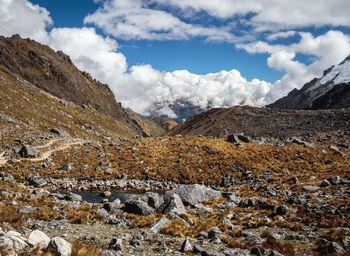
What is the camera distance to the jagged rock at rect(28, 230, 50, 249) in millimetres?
8453

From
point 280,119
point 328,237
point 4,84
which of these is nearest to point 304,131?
point 280,119

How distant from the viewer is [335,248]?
39.6ft

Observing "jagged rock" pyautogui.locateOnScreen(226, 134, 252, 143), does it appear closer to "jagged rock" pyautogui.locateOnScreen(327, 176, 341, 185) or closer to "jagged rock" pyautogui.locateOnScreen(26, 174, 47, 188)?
"jagged rock" pyautogui.locateOnScreen(327, 176, 341, 185)

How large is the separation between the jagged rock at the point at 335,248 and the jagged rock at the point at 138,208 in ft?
46.7

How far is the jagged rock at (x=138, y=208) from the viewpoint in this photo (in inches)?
813

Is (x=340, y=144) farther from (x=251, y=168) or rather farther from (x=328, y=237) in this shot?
(x=328, y=237)

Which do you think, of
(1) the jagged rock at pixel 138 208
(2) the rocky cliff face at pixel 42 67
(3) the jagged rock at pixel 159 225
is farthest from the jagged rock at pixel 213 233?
(2) the rocky cliff face at pixel 42 67

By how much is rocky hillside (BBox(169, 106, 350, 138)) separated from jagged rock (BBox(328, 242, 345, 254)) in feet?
187

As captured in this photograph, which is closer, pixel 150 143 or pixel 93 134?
pixel 150 143

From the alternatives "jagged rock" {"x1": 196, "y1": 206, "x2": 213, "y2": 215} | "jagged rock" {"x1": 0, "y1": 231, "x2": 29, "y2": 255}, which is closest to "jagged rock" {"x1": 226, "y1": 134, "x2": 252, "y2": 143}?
"jagged rock" {"x1": 196, "y1": 206, "x2": 213, "y2": 215}

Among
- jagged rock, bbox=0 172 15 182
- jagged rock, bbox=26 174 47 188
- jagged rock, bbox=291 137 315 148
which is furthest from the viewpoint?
jagged rock, bbox=291 137 315 148

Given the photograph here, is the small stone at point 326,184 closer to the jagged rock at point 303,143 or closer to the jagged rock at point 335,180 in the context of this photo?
the jagged rock at point 335,180

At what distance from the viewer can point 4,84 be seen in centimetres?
9338

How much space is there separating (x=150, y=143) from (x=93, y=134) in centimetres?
7029
